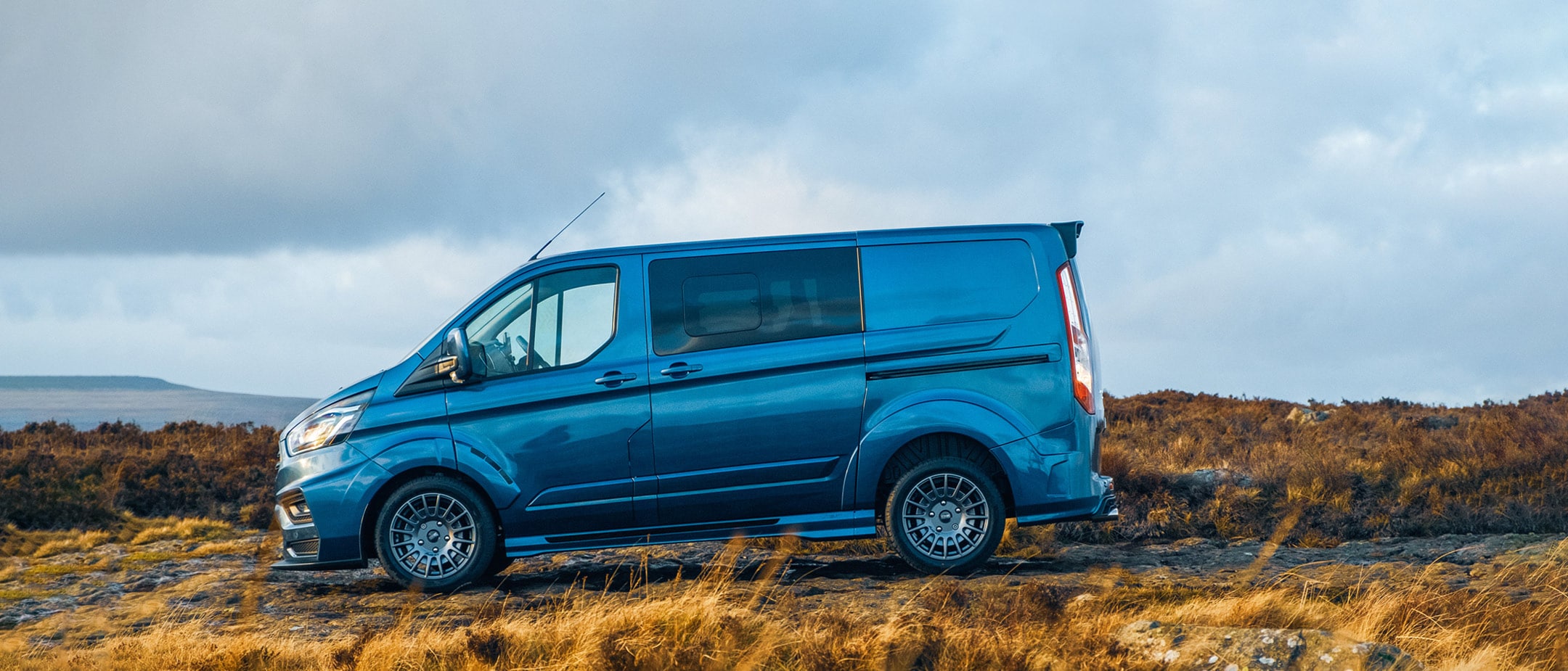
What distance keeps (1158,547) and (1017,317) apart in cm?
299

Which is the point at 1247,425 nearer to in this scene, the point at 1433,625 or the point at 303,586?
the point at 1433,625

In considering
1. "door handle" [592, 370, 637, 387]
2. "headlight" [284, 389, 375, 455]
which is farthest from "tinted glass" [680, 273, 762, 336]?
"headlight" [284, 389, 375, 455]

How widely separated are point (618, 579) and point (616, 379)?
4.97ft

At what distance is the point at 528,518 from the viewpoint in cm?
680

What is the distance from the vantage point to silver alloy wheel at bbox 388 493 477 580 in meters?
6.82

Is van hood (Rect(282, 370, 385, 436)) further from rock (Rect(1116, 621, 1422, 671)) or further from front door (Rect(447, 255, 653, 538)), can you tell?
rock (Rect(1116, 621, 1422, 671))

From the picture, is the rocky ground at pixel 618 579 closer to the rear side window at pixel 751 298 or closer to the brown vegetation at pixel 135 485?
the rear side window at pixel 751 298

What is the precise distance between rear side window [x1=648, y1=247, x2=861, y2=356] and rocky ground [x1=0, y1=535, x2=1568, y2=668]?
1457 mm

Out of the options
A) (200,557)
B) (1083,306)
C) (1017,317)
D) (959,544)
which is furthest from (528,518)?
(200,557)

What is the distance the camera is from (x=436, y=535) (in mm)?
6859

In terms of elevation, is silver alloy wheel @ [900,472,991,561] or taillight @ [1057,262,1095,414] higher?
taillight @ [1057,262,1095,414]

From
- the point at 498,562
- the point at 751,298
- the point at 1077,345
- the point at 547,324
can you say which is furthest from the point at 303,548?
the point at 1077,345

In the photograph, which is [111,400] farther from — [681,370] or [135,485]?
[681,370]

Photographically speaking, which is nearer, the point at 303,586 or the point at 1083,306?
the point at 1083,306
